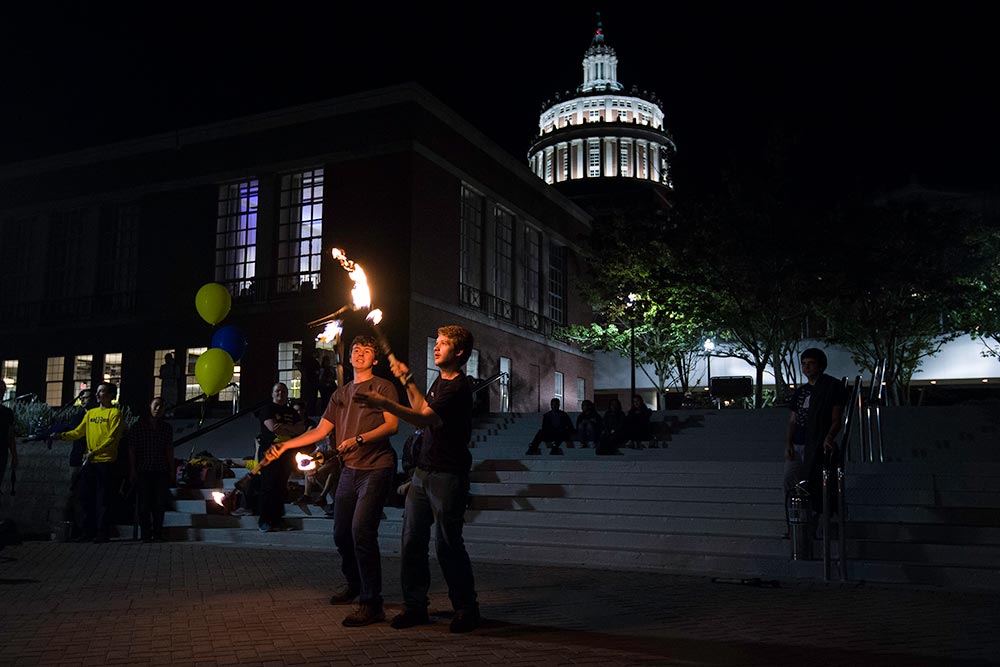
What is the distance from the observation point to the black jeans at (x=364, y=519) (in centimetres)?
630

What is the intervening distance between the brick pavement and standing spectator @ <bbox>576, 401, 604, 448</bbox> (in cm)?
928

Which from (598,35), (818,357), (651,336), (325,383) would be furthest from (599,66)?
(818,357)

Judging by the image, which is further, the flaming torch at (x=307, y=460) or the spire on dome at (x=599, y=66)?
the spire on dome at (x=599, y=66)

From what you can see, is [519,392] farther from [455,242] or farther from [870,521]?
[870,521]

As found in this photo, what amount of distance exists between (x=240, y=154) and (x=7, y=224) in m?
11.5

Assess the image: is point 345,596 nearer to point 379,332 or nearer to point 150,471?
point 379,332

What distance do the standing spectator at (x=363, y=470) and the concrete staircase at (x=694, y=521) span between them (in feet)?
12.9

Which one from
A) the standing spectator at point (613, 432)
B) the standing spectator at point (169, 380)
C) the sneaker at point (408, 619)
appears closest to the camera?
the sneaker at point (408, 619)

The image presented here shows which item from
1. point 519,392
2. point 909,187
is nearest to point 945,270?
point 519,392

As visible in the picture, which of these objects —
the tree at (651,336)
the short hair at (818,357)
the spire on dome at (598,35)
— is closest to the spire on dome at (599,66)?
the spire on dome at (598,35)

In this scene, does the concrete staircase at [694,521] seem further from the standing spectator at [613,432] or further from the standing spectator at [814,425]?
the standing spectator at [613,432]

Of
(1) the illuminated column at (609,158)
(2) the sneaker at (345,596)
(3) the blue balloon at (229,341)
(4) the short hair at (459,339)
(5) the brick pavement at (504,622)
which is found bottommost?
(5) the brick pavement at (504,622)

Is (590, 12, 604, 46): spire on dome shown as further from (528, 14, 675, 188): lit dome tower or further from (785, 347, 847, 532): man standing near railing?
(785, 347, 847, 532): man standing near railing

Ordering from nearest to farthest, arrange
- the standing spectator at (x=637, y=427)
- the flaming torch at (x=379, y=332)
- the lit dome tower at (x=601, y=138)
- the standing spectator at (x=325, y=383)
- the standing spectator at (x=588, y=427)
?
the flaming torch at (x=379, y=332) → the standing spectator at (x=637, y=427) → the standing spectator at (x=588, y=427) → the standing spectator at (x=325, y=383) → the lit dome tower at (x=601, y=138)
